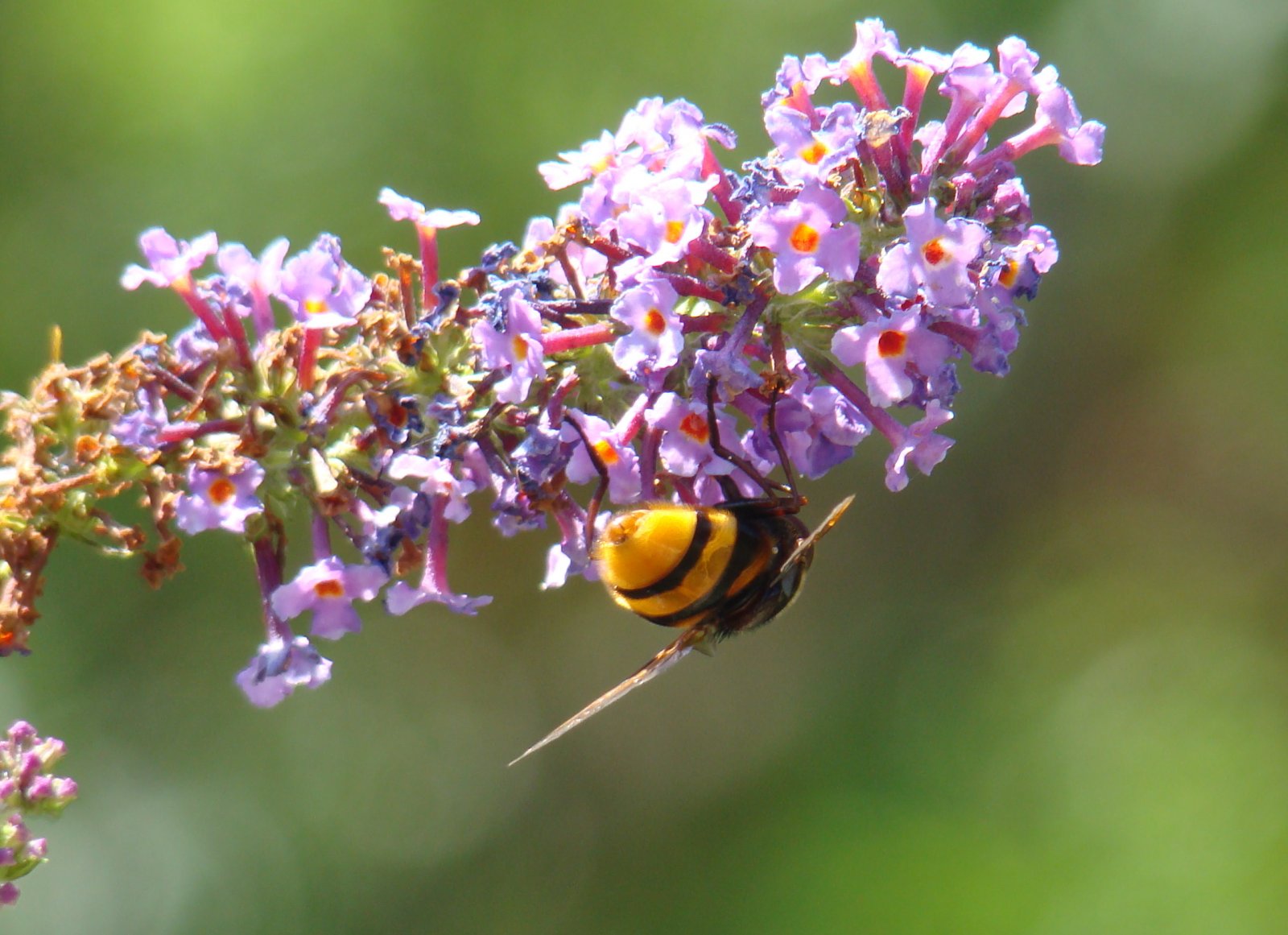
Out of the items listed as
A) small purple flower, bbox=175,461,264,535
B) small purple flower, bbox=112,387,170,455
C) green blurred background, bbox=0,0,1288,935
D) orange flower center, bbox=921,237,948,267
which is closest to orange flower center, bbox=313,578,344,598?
small purple flower, bbox=175,461,264,535

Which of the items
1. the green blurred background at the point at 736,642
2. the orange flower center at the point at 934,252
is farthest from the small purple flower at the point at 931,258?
A: the green blurred background at the point at 736,642

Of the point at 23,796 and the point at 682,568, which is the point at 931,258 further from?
the point at 23,796

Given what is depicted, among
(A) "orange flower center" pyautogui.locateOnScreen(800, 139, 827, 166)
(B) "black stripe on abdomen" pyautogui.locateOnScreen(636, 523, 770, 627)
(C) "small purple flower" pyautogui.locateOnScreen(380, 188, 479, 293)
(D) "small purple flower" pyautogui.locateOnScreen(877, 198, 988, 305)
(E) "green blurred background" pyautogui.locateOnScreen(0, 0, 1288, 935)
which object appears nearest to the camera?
(D) "small purple flower" pyautogui.locateOnScreen(877, 198, 988, 305)

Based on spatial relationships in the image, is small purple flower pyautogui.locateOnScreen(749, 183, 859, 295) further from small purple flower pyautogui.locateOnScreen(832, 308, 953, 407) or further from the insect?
the insect

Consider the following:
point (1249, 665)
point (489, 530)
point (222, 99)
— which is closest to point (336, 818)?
point (489, 530)

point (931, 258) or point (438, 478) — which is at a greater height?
point (438, 478)

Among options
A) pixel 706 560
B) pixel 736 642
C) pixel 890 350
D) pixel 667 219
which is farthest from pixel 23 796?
pixel 736 642
